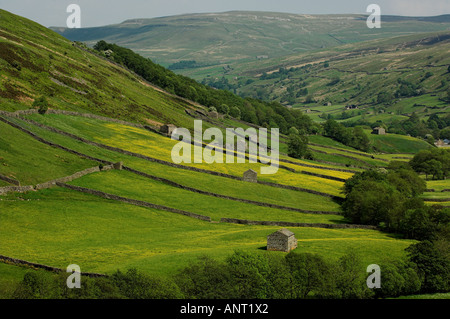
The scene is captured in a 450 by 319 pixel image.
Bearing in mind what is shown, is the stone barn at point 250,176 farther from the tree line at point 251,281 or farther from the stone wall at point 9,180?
the tree line at point 251,281

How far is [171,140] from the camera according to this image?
424 ft

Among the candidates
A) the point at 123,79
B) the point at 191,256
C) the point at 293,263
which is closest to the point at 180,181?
the point at 191,256

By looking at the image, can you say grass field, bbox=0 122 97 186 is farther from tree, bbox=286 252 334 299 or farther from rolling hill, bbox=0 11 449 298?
tree, bbox=286 252 334 299

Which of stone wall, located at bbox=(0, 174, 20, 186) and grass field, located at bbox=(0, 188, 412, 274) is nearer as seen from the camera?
grass field, located at bbox=(0, 188, 412, 274)

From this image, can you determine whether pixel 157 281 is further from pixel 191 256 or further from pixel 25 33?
pixel 25 33

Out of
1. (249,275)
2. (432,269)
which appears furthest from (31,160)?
(432,269)

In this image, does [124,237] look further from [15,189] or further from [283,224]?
[283,224]

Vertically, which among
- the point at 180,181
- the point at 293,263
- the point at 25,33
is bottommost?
the point at 293,263

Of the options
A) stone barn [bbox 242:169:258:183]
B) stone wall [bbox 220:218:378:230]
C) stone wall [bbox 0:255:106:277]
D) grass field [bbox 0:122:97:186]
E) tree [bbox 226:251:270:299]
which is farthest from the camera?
stone barn [bbox 242:169:258:183]

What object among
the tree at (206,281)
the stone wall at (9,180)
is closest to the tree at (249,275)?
the tree at (206,281)

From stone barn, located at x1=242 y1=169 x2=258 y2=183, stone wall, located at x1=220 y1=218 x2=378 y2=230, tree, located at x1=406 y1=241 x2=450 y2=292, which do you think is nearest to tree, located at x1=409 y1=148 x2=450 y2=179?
stone barn, located at x1=242 y1=169 x2=258 y2=183

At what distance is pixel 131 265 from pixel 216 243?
13.9 metres

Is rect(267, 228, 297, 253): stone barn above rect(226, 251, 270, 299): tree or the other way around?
above

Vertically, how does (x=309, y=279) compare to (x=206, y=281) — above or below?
below
